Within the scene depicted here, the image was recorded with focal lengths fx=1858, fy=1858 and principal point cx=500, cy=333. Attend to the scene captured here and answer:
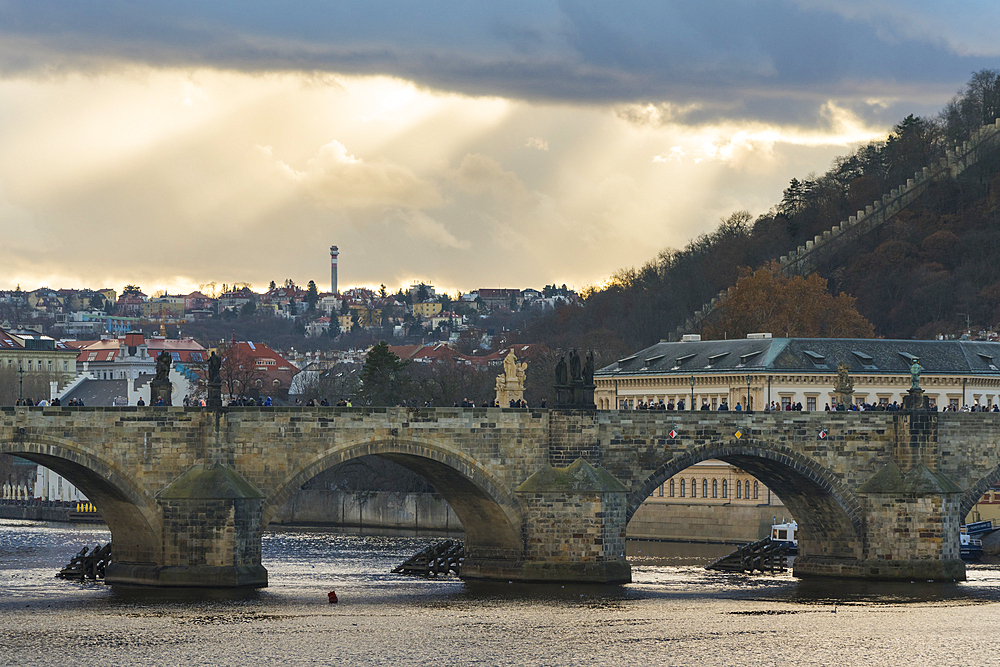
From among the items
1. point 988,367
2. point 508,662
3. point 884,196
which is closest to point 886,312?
point 884,196

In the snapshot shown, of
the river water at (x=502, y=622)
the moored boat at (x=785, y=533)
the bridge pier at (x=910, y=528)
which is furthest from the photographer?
the moored boat at (x=785, y=533)

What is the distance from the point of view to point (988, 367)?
295 feet

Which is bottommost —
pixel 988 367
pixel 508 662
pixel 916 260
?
pixel 508 662

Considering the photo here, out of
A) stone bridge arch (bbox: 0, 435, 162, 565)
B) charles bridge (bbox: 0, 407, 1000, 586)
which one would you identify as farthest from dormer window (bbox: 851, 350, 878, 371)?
stone bridge arch (bbox: 0, 435, 162, 565)

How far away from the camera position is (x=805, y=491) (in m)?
65.4

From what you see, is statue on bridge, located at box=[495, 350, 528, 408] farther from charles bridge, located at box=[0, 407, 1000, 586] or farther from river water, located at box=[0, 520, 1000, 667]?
charles bridge, located at box=[0, 407, 1000, 586]

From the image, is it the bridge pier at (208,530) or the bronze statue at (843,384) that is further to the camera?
the bronze statue at (843,384)

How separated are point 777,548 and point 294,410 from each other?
22.2 metres

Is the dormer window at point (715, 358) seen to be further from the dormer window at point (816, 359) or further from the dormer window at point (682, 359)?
the dormer window at point (816, 359)

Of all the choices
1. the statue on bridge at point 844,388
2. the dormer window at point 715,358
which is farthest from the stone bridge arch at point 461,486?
the dormer window at point 715,358

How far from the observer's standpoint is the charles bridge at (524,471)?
5362 centimetres

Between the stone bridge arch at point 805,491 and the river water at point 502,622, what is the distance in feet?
5.74

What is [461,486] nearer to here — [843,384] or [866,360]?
[843,384]

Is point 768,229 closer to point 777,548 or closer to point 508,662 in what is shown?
point 777,548
